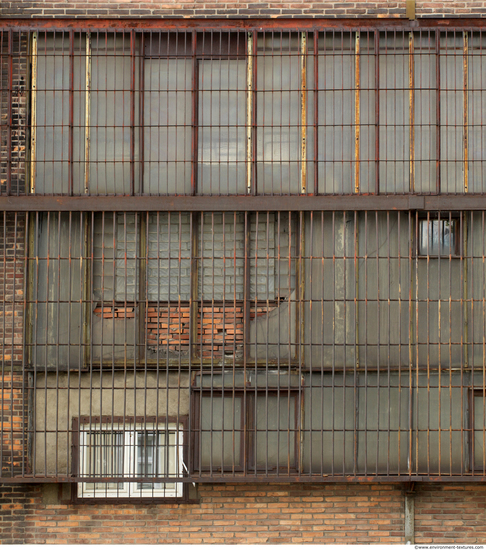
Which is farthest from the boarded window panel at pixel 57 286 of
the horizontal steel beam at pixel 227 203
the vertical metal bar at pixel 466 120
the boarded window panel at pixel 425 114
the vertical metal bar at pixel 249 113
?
the vertical metal bar at pixel 466 120

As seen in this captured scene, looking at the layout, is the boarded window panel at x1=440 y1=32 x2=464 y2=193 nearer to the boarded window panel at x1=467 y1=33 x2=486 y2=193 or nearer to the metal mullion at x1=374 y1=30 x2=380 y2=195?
the boarded window panel at x1=467 y1=33 x2=486 y2=193

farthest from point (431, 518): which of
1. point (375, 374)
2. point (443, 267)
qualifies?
point (443, 267)

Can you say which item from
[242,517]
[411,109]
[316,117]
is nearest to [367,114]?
[411,109]

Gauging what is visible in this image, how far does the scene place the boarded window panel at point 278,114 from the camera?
20.5 feet

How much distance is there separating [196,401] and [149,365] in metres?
0.72

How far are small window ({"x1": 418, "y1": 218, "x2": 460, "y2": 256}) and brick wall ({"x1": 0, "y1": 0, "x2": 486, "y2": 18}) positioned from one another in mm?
2594

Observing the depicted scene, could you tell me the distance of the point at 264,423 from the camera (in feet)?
20.2

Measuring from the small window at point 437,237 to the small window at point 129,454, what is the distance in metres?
3.73

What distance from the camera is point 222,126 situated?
247 inches

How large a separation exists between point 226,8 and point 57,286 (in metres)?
4.02

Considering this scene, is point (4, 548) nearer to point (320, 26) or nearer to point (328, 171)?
point (328, 171)

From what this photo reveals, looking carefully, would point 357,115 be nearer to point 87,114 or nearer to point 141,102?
point 141,102

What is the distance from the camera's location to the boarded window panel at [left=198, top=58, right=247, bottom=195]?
20.6 feet

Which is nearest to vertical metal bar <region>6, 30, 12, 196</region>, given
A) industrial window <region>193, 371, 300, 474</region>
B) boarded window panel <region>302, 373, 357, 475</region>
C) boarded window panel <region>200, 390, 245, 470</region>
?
industrial window <region>193, 371, 300, 474</region>
